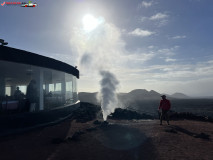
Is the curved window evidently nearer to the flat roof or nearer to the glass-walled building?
the glass-walled building

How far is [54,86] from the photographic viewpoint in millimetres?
14641

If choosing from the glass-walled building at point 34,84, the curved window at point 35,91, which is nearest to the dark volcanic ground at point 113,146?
the curved window at point 35,91

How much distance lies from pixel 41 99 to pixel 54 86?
282 centimetres

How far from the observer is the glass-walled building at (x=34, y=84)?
9930 mm

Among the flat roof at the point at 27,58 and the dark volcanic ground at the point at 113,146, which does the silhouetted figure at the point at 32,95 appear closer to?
the flat roof at the point at 27,58

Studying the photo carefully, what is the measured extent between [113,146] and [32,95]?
6.88 metres

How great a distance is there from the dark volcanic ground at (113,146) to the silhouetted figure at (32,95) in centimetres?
236

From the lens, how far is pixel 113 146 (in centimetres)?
728

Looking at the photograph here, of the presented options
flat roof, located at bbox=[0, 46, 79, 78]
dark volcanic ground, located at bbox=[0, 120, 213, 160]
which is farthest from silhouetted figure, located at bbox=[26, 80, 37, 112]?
dark volcanic ground, located at bbox=[0, 120, 213, 160]

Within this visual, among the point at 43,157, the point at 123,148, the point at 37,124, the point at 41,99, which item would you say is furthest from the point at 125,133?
the point at 41,99

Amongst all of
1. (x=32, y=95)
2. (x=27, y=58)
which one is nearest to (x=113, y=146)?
(x=32, y=95)

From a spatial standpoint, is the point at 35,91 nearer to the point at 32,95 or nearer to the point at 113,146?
the point at 32,95

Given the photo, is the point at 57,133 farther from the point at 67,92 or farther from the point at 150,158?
the point at 67,92

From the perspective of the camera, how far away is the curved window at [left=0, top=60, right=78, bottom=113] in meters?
10.4
